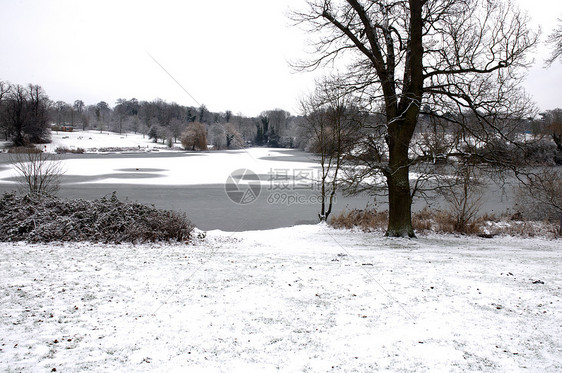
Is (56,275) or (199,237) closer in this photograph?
(56,275)

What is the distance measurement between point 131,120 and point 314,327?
157051 mm

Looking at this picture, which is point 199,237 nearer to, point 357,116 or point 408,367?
point 357,116

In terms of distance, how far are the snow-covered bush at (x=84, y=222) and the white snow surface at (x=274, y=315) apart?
1992 millimetres

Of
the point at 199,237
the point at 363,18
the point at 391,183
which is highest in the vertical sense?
the point at 363,18

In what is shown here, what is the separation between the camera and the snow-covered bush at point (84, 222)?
8.76 m

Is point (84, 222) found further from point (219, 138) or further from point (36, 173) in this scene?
point (219, 138)

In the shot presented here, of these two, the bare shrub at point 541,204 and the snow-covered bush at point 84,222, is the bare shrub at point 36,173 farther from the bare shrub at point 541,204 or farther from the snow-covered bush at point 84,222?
the bare shrub at point 541,204

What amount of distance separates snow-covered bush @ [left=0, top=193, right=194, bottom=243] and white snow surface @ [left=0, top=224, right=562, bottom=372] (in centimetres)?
199

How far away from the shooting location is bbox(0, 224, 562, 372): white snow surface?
10.5 ft

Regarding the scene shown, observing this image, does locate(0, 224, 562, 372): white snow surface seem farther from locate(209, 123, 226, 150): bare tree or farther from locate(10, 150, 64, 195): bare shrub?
locate(209, 123, 226, 150): bare tree

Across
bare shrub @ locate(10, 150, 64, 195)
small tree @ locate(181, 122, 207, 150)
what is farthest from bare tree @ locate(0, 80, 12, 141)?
bare shrub @ locate(10, 150, 64, 195)

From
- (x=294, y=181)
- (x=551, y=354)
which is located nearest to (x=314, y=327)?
(x=551, y=354)

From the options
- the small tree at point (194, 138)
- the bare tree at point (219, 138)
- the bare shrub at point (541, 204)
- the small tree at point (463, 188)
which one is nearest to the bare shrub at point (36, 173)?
the small tree at point (463, 188)

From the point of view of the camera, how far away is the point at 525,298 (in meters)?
4.66
